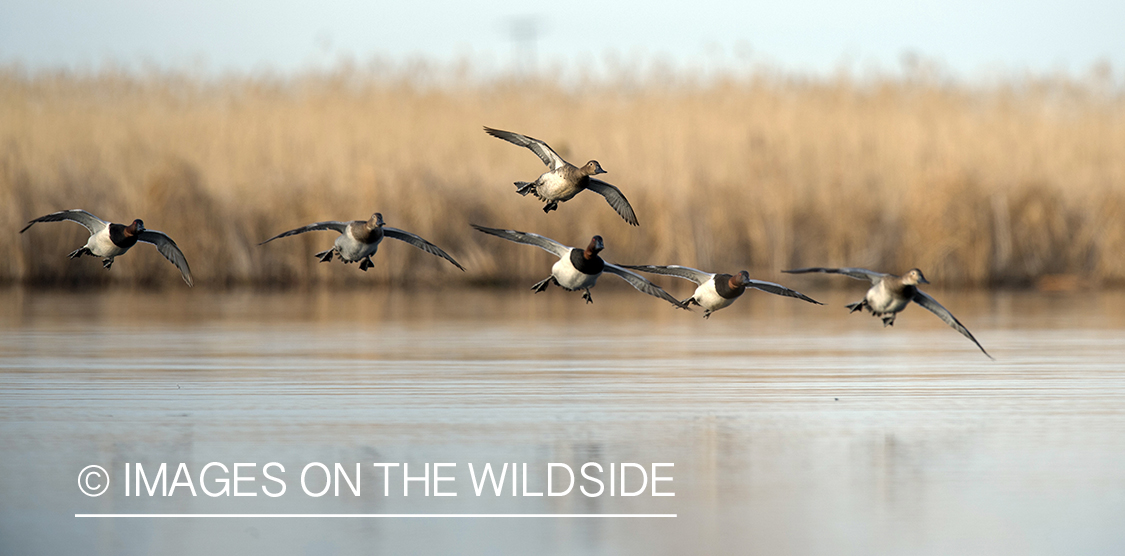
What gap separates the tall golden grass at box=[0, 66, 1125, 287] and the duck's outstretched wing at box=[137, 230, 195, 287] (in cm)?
930

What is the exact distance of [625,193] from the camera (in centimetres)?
1805

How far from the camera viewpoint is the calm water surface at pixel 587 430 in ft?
17.3

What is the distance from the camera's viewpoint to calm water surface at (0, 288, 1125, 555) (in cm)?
528

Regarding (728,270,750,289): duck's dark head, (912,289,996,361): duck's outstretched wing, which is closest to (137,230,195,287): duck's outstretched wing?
(728,270,750,289): duck's dark head

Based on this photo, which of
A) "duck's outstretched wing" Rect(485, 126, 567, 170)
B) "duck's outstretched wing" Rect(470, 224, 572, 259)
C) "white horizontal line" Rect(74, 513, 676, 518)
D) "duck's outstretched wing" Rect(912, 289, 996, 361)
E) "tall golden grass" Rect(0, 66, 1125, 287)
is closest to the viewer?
"white horizontal line" Rect(74, 513, 676, 518)

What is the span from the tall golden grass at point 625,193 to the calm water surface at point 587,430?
427cm

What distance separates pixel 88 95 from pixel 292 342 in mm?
16429

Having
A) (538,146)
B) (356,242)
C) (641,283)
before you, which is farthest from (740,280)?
(356,242)

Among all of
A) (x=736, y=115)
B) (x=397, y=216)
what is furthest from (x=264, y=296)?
(x=736, y=115)

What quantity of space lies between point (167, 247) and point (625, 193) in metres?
10.3

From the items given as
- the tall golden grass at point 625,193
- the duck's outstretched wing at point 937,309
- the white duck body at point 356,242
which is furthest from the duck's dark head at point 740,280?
the tall golden grass at point 625,193

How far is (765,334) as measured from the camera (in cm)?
1311

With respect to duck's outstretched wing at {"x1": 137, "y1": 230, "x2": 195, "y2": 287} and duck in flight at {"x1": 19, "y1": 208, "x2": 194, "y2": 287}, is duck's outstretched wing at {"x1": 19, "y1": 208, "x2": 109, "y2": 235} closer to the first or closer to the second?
duck in flight at {"x1": 19, "y1": 208, "x2": 194, "y2": 287}

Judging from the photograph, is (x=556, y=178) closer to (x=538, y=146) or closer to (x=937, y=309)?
(x=538, y=146)
